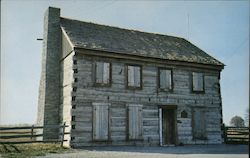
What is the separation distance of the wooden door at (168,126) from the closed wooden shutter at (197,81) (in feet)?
8.30

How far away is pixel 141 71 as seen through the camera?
2042 cm

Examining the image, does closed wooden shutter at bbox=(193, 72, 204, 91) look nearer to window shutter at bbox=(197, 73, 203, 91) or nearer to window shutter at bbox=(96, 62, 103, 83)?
window shutter at bbox=(197, 73, 203, 91)

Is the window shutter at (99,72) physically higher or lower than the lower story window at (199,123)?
higher

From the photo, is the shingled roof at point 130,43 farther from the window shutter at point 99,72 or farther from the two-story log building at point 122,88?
the window shutter at point 99,72

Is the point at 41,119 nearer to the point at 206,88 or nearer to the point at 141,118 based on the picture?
the point at 141,118

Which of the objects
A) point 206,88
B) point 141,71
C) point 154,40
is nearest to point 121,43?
point 141,71

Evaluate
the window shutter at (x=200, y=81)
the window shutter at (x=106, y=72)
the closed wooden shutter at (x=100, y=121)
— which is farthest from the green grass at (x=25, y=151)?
the window shutter at (x=200, y=81)

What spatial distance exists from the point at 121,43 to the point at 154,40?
3988 millimetres

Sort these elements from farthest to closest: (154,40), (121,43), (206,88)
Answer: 1. (154,40)
2. (206,88)
3. (121,43)

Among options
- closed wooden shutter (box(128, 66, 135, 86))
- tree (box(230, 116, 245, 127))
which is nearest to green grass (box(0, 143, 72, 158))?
closed wooden shutter (box(128, 66, 135, 86))

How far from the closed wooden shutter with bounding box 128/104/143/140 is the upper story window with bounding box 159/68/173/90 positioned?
2457 mm

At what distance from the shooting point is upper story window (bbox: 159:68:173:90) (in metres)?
21.1

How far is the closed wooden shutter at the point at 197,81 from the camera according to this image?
2233cm

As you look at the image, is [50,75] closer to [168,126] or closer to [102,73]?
[102,73]
